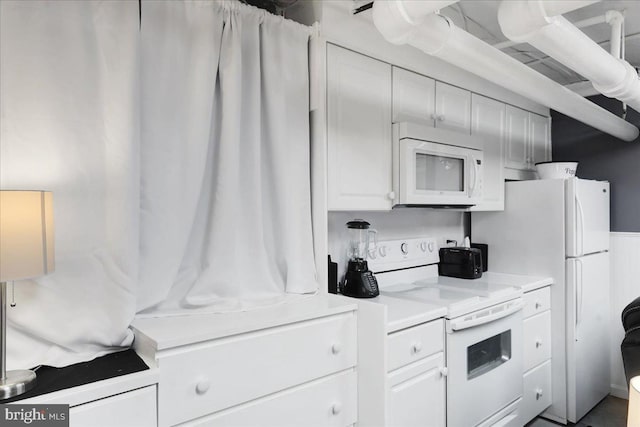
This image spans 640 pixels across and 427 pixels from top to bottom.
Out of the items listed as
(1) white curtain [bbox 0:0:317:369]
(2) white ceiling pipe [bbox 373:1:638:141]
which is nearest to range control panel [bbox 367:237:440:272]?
(1) white curtain [bbox 0:0:317:369]

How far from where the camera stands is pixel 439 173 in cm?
257

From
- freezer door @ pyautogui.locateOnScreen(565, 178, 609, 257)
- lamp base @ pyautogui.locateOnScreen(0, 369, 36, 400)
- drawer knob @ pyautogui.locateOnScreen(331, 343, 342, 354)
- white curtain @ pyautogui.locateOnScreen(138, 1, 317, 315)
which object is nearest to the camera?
lamp base @ pyautogui.locateOnScreen(0, 369, 36, 400)

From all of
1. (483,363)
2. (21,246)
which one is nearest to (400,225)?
(483,363)

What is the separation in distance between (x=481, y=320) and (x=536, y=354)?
934mm

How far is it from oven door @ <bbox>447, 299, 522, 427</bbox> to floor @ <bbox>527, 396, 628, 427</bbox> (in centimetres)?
58

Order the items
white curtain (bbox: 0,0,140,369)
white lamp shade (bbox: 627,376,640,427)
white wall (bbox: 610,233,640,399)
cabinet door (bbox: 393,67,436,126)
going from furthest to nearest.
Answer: white wall (bbox: 610,233,640,399), cabinet door (bbox: 393,67,436,126), white curtain (bbox: 0,0,140,369), white lamp shade (bbox: 627,376,640,427)

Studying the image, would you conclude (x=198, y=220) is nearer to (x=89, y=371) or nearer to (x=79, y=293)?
(x=79, y=293)

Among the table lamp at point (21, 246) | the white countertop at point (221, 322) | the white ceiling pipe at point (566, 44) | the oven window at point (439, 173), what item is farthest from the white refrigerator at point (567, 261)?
the table lamp at point (21, 246)

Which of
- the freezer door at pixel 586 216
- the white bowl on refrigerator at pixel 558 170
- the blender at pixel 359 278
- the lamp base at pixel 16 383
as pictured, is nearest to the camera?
the lamp base at pixel 16 383

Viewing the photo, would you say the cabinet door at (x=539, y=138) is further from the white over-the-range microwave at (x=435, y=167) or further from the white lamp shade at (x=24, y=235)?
the white lamp shade at (x=24, y=235)

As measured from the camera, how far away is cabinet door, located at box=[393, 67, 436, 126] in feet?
7.86

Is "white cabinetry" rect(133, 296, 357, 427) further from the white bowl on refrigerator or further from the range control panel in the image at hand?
the white bowl on refrigerator

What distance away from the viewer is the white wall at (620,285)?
11.1 ft

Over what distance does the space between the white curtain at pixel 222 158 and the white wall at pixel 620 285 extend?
276 cm
